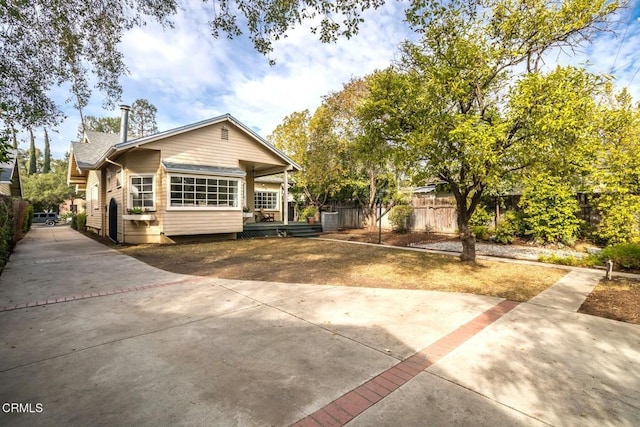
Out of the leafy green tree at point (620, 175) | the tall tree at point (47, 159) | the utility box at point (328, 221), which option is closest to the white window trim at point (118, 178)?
the utility box at point (328, 221)

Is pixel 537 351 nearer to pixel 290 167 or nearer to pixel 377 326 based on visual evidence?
pixel 377 326

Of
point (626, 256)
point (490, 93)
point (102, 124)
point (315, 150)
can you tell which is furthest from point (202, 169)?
point (102, 124)

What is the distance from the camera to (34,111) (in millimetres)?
6898

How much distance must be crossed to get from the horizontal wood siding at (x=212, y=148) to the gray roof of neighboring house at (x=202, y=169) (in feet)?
1.23

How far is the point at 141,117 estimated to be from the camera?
42.6 metres

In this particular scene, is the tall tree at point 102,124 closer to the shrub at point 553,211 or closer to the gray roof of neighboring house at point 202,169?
the gray roof of neighboring house at point 202,169

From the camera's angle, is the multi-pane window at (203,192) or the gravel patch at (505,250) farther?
the multi-pane window at (203,192)

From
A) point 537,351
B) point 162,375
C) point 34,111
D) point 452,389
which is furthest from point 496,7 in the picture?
point 34,111

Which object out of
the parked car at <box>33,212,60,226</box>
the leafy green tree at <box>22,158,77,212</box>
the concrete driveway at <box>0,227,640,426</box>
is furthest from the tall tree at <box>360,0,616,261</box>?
the leafy green tree at <box>22,158,77,212</box>

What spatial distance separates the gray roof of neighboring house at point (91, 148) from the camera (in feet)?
52.7

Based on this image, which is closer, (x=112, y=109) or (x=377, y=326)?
(x=377, y=326)

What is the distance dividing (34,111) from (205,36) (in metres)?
4.32

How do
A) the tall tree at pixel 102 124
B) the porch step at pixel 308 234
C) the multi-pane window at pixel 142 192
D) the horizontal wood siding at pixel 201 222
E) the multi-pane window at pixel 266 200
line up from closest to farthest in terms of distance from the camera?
the horizontal wood siding at pixel 201 222 < the multi-pane window at pixel 142 192 < the porch step at pixel 308 234 < the multi-pane window at pixel 266 200 < the tall tree at pixel 102 124

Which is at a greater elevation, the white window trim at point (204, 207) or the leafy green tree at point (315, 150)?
the leafy green tree at point (315, 150)
